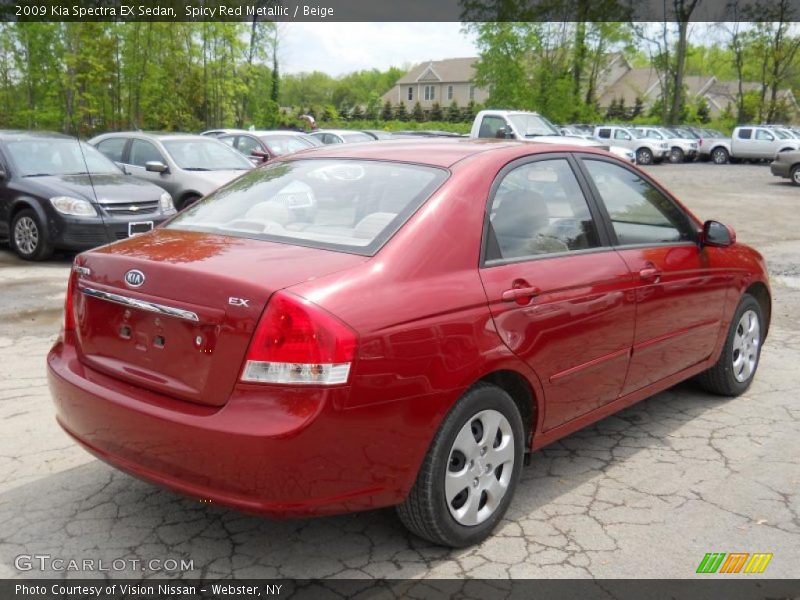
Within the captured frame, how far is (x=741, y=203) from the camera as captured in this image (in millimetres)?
19984

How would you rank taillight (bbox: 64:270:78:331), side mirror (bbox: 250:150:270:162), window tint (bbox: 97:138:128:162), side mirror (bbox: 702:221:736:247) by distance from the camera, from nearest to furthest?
taillight (bbox: 64:270:78:331) → side mirror (bbox: 702:221:736:247) → window tint (bbox: 97:138:128:162) → side mirror (bbox: 250:150:270:162)

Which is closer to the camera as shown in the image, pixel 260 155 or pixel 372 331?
pixel 372 331

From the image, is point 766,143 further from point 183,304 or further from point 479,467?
point 183,304

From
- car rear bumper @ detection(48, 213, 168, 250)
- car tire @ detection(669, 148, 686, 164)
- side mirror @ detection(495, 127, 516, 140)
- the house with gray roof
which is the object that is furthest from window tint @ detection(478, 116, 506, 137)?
the house with gray roof

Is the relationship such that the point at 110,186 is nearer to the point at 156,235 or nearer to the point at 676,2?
the point at 156,235

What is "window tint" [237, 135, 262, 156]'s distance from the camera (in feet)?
56.6

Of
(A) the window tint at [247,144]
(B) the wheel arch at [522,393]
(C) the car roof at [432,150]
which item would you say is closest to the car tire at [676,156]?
(A) the window tint at [247,144]

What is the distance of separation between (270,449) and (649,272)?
7.82ft

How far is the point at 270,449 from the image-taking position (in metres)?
2.66

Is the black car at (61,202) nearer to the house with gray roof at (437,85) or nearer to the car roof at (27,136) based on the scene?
the car roof at (27,136)

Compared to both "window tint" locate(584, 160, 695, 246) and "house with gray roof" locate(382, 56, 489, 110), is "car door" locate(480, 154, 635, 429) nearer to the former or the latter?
"window tint" locate(584, 160, 695, 246)

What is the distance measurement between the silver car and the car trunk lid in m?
8.66

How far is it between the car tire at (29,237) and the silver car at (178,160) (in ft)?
6.76

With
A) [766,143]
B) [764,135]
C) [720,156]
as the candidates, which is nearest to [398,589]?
[766,143]
